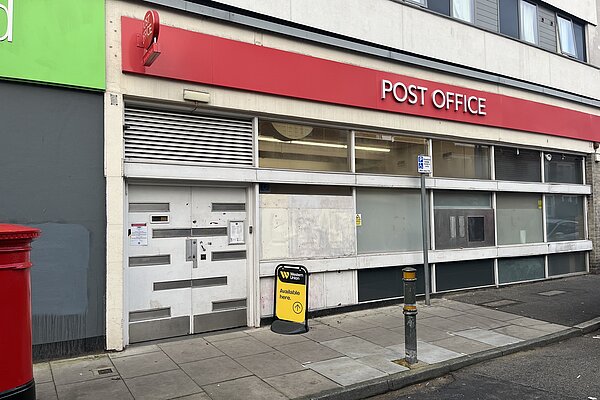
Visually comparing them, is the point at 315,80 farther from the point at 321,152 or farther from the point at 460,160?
the point at 460,160

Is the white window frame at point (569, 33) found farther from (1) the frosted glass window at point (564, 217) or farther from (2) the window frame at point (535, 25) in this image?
(1) the frosted glass window at point (564, 217)

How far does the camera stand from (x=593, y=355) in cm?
669

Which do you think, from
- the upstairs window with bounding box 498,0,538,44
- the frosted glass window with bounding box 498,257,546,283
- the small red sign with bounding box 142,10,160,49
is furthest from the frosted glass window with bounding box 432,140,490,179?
the small red sign with bounding box 142,10,160,49

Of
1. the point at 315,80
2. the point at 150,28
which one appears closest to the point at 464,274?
the point at 315,80

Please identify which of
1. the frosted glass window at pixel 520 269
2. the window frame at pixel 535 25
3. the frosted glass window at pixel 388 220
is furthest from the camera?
the window frame at pixel 535 25

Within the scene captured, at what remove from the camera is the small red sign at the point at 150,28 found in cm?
604

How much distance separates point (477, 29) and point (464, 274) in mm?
6008

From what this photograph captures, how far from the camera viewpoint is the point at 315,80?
8.44 meters

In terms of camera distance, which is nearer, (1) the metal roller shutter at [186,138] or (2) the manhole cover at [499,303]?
(1) the metal roller shutter at [186,138]

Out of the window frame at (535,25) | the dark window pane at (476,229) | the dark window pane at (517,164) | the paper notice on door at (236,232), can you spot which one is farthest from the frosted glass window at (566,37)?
the paper notice on door at (236,232)

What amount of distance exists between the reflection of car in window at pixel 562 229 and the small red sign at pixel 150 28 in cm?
1178

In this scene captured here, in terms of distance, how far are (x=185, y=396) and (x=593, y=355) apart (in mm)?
5818

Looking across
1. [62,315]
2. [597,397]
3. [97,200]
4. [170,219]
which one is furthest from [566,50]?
[62,315]

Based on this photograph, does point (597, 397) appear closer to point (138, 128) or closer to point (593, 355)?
point (593, 355)
